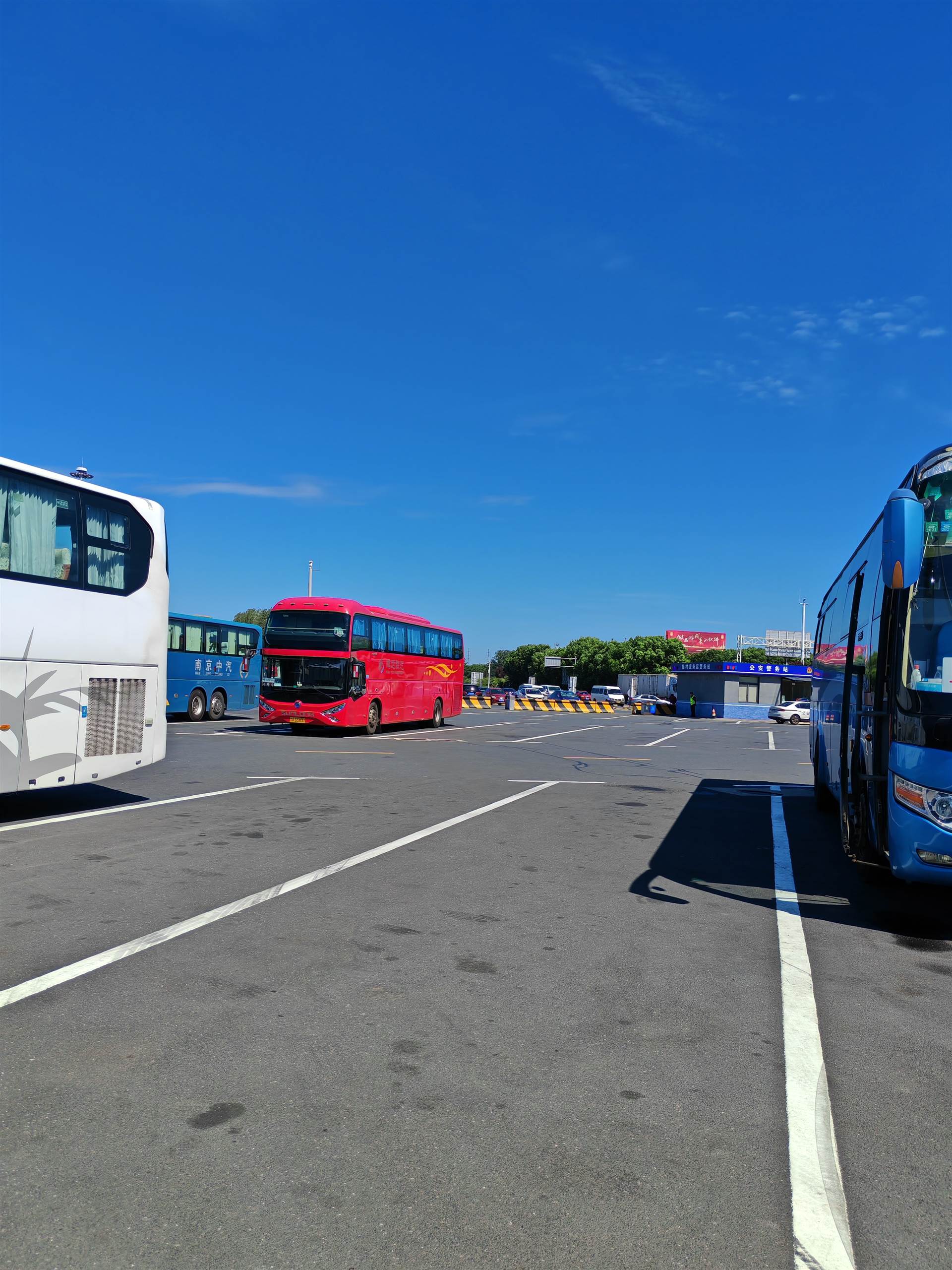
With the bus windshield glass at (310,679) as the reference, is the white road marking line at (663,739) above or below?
below

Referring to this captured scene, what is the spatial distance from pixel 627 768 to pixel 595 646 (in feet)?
441

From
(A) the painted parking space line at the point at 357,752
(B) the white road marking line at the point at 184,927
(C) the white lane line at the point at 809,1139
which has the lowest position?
(A) the painted parking space line at the point at 357,752

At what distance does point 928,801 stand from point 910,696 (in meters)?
0.71

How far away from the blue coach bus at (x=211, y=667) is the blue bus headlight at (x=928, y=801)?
76.5 ft

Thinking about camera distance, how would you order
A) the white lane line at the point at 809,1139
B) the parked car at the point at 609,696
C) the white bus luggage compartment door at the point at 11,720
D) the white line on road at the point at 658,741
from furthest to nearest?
the parked car at the point at 609,696 → the white line on road at the point at 658,741 → the white bus luggage compartment door at the point at 11,720 → the white lane line at the point at 809,1139

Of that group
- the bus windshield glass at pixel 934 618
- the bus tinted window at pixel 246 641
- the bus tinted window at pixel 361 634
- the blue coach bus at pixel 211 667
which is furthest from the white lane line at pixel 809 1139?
the bus tinted window at pixel 246 641

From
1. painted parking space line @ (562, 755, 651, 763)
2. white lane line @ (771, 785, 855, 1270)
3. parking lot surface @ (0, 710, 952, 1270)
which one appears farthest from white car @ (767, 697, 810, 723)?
white lane line @ (771, 785, 855, 1270)

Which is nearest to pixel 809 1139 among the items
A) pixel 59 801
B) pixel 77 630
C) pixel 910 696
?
pixel 910 696

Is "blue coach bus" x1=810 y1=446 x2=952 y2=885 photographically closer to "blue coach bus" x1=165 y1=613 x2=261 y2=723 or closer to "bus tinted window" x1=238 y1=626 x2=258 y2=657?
"blue coach bus" x1=165 y1=613 x2=261 y2=723

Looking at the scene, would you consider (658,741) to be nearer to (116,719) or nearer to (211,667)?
(211,667)

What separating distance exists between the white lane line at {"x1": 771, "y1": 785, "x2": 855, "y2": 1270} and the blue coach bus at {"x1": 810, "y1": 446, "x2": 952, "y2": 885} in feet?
3.79

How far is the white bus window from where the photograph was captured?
9547 mm

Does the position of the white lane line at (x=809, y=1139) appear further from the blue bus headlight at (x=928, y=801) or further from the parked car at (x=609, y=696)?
the parked car at (x=609, y=696)

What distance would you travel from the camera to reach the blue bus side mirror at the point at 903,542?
628 centimetres
